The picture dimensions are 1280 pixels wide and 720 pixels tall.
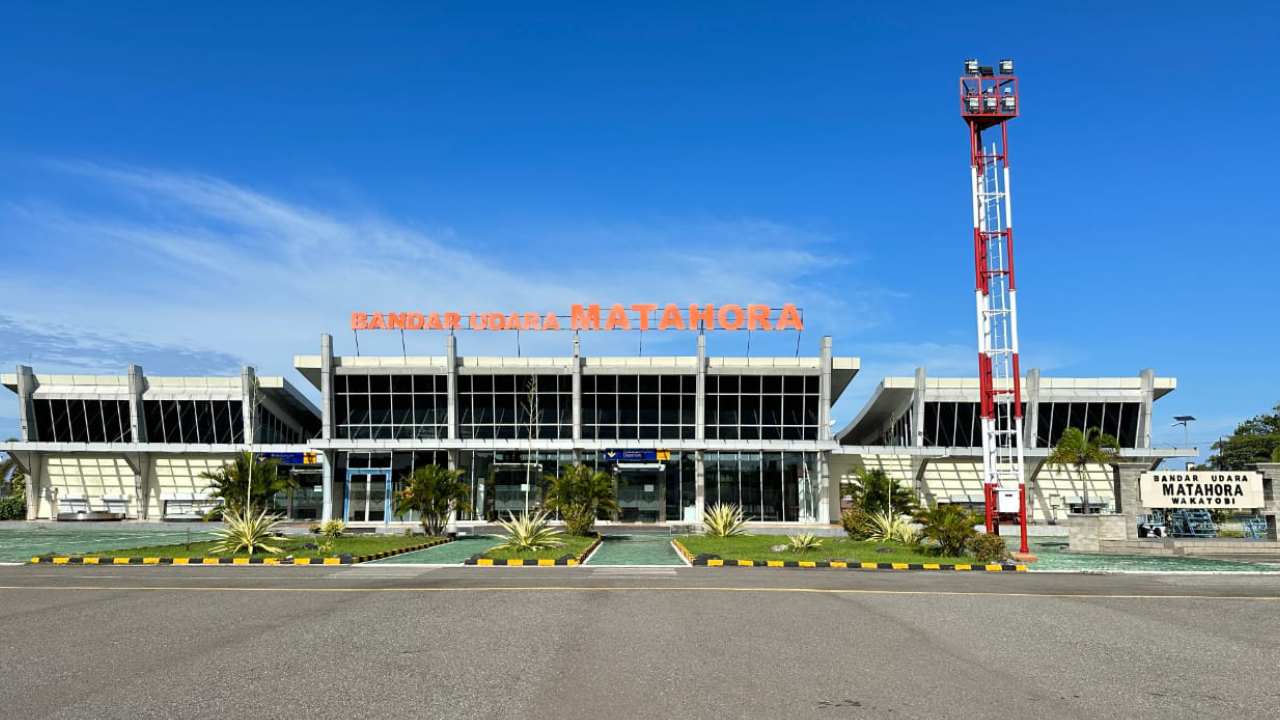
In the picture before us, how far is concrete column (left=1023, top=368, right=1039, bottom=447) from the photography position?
65500 millimetres

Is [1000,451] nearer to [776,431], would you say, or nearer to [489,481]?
[776,431]

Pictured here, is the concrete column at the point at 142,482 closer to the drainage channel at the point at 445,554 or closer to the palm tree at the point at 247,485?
the palm tree at the point at 247,485

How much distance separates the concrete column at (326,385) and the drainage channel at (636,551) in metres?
25.6

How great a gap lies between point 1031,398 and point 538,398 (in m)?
35.4

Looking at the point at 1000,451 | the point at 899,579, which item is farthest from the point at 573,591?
the point at 1000,451

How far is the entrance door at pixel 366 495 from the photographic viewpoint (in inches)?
2511

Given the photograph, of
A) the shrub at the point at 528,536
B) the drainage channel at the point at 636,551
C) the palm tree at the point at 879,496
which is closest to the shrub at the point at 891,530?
the palm tree at the point at 879,496

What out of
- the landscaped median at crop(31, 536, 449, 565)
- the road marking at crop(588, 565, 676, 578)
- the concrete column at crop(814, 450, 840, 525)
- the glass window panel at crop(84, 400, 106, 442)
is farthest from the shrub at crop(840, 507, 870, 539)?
the glass window panel at crop(84, 400, 106, 442)

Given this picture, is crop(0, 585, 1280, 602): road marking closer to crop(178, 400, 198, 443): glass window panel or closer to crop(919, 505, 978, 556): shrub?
crop(919, 505, 978, 556): shrub

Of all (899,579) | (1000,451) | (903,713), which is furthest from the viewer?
(1000,451)

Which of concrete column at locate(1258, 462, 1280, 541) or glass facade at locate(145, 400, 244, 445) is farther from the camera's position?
glass facade at locate(145, 400, 244, 445)

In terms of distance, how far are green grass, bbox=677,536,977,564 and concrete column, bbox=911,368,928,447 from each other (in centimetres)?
2752

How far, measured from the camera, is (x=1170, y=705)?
Answer: 10.0m

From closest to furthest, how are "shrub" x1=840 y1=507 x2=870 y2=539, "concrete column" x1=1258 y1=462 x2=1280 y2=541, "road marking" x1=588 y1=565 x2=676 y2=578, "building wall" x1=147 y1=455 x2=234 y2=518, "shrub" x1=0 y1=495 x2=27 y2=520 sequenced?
"road marking" x1=588 y1=565 x2=676 y2=578, "concrete column" x1=1258 y1=462 x2=1280 y2=541, "shrub" x1=840 y1=507 x2=870 y2=539, "building wall" x1=147 y1=455 x2=234 y2=518, "shrub" x1=0 y1=495 x2=27 y2=520
